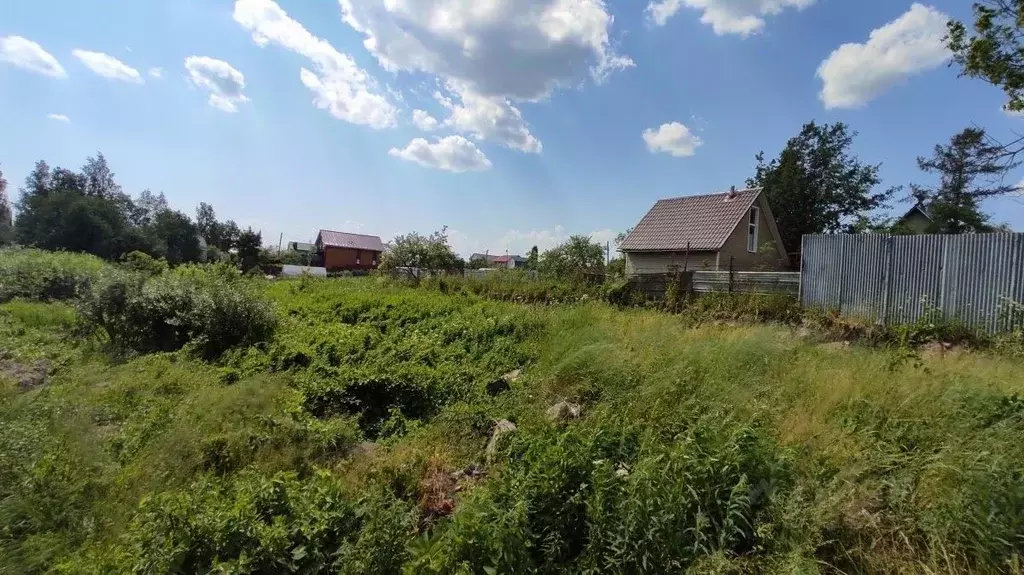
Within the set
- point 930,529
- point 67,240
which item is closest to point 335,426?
point 930,529

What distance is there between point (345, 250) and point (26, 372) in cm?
4828

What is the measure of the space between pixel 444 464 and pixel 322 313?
8.17 m

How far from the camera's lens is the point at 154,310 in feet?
30.3

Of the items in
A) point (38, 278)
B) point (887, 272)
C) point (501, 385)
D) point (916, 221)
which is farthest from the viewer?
point (916, 221)

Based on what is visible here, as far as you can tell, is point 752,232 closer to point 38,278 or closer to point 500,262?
point 500,262

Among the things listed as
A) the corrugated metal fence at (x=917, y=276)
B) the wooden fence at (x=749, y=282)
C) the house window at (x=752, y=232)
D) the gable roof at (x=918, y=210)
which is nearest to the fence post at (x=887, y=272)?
the corrugated metal fence at (x=917, y=276)

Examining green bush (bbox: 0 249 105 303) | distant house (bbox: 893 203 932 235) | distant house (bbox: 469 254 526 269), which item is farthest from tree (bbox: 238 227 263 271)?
distant house (bbox: 893 203 932 235)

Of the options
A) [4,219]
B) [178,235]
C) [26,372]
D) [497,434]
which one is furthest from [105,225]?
Result: [497,434]

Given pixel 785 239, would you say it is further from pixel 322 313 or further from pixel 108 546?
pixel 108 546

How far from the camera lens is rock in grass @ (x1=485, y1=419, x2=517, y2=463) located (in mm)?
4328

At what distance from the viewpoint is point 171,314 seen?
9.28 m

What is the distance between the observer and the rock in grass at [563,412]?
15.7ft

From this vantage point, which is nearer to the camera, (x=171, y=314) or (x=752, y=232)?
(x=171, y=314)

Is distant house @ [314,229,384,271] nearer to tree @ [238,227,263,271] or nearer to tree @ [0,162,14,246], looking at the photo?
tree @ [238,227,263,271]
